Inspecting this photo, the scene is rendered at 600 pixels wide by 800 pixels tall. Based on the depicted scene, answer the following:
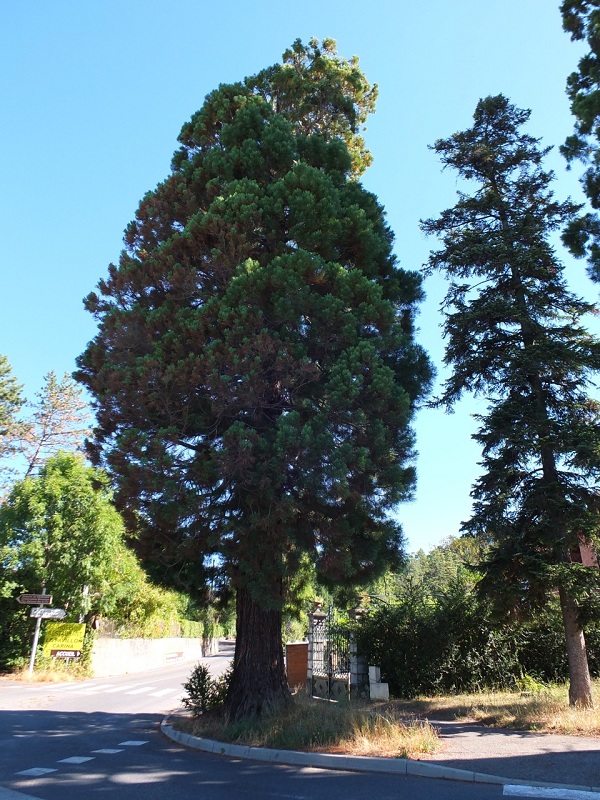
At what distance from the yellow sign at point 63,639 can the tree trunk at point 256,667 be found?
17.8 metres

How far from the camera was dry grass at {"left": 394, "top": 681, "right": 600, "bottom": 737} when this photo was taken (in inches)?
309

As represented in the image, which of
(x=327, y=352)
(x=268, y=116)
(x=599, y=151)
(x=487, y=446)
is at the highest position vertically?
(x=268, y=116)

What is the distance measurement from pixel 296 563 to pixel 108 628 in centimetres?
2585

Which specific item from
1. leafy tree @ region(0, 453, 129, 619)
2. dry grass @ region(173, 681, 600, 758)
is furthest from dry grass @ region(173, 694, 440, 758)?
leafy tree @ region(0, 453, 129, 619)

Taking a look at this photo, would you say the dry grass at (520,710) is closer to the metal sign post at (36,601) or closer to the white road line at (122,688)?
the white road line at (122,688)

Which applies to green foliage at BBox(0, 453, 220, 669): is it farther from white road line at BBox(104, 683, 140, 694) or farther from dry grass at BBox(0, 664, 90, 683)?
white road line at BBox(104, 683, 140, 694)

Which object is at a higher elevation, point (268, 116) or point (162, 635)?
point (268, 116)

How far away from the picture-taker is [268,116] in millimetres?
11195

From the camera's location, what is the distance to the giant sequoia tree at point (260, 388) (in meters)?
8.00

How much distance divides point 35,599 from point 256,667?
1629 cm

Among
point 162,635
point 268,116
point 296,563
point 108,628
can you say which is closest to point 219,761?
point 296,563

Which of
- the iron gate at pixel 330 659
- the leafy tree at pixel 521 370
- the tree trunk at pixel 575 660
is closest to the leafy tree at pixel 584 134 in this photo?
the leafy tree at pixel 521 370

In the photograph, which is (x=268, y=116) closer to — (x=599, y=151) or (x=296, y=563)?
(x=599, y=151)

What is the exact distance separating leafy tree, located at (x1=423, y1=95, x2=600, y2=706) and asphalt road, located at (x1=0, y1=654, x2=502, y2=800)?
4.73m
